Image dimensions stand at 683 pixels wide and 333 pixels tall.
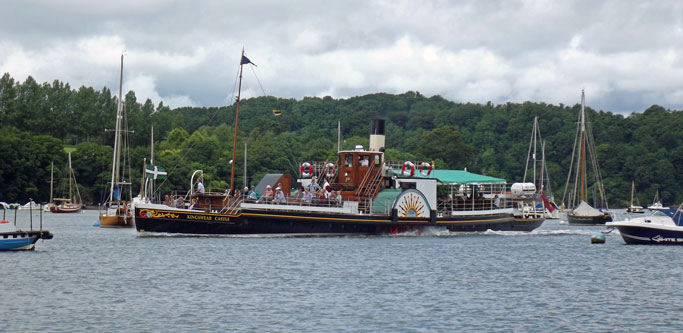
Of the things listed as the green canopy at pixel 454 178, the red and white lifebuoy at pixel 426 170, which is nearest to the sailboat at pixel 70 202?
the green canopy at pixel 454 178

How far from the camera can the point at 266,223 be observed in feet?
186

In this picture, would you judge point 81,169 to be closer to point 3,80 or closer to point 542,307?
point 3,80

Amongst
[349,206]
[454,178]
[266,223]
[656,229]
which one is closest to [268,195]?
[266,223]

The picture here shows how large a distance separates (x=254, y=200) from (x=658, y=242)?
Answer: 24675 mm

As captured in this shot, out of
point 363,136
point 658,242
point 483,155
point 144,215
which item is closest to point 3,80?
point 363,136

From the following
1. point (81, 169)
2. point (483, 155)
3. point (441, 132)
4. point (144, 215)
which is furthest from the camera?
point (483, 155)

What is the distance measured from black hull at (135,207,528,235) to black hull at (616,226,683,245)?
13828 mm

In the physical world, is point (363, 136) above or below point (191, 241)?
above

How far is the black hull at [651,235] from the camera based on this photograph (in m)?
55.0

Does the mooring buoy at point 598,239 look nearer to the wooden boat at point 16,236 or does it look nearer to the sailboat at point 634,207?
the wooden boat at point 16,236

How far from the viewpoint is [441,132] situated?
580 ft

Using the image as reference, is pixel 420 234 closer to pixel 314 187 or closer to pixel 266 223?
pixel 314 187

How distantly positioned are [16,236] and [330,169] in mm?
26175

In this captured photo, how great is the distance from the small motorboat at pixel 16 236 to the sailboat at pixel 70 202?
86.6 m
